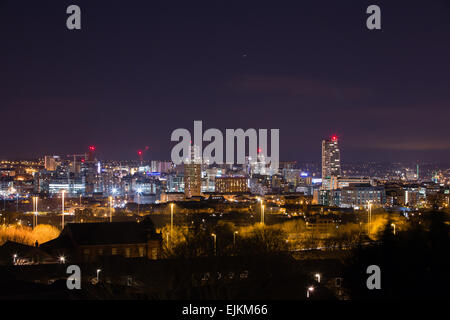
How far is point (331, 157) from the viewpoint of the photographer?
9962 cm

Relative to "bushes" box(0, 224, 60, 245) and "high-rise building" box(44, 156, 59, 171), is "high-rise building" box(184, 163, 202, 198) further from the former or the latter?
"bushes" box(0, 224, 60, 245)

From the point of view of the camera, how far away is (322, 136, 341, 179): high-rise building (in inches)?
3878

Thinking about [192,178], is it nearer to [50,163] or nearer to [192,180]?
[192,180]

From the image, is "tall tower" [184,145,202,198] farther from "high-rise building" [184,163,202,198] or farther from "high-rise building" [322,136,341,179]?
"high-rise building" [322,136,341,179]

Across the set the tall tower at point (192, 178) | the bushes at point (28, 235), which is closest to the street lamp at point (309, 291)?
the bushes at point (28, 235)

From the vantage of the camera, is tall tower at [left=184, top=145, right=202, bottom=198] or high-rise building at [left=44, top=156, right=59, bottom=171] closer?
tall tower at [left=184, top=145, right=202, bottom=198]

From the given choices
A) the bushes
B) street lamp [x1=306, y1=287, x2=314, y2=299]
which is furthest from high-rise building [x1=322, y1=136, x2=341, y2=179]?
street lamp [x1=306, y1=287, x2=314, y2=299]

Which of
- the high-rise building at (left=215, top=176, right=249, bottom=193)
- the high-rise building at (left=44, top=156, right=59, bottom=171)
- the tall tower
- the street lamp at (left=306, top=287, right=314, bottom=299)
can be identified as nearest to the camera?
the street lamp at (left=306, top=287, right=314, bottom=299)

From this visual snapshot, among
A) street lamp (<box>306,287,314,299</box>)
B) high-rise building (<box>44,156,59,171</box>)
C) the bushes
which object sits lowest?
the bushes

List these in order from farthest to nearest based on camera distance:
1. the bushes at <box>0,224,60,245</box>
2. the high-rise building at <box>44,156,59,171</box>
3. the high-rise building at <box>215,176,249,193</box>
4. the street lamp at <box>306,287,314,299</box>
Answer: the high-rise building at <box>44,156,59,171</box>
the high-rise building at <box>215,176,249,193</box>
the bushes at <box>0,224,60,245</box>
the street lamp at <box>306,287,314,299</box>

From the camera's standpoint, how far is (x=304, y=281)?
30.8 feet

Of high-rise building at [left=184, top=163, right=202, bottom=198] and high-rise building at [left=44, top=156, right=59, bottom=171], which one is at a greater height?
high-rise building at [left=44, top=156, right=59, bottom=171]

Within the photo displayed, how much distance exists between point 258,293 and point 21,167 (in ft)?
315

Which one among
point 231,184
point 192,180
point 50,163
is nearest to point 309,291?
point 192,180
